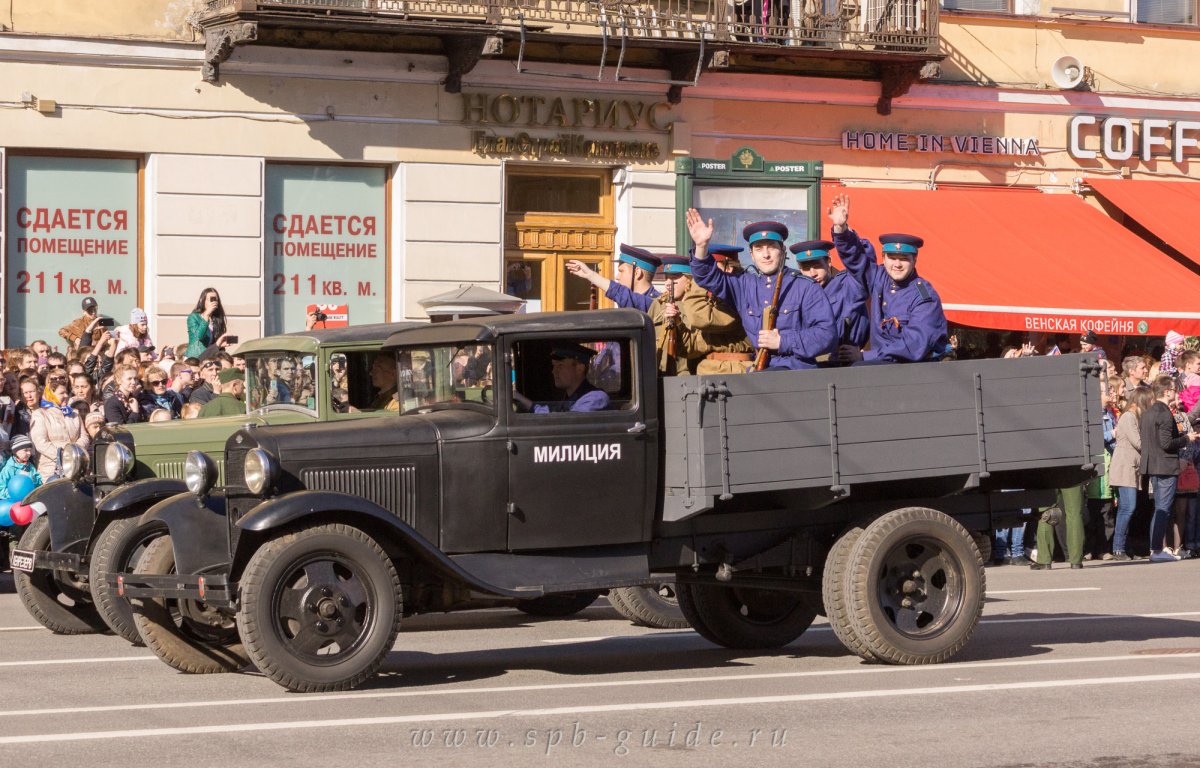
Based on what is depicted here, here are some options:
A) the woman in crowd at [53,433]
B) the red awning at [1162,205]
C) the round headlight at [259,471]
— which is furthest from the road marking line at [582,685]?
the red awning at [1162,205]

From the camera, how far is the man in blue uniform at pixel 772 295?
1040 cm

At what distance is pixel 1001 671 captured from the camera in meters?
9.70

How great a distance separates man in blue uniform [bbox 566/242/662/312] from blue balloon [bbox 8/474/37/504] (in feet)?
15.0

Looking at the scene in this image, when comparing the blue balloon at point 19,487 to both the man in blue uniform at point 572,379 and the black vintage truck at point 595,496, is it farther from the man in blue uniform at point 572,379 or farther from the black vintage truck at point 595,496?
the man in blue uniform at point 572,379

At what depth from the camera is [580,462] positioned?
9477 millimetres

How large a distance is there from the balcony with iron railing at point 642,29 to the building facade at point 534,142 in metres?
0.04

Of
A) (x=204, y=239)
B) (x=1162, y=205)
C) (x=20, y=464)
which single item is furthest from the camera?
(x=1162, y=205)

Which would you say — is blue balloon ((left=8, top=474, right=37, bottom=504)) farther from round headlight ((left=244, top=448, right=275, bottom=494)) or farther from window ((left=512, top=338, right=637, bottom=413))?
window ((left=512, top=338, right=637, bottom=413))

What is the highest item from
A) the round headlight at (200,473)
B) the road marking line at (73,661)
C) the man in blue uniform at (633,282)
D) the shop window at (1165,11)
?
the shop window at (1165,11)

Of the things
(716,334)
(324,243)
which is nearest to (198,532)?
(716,334)

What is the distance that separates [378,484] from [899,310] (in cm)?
331

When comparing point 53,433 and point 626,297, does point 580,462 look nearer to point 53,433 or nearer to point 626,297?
point 626,297

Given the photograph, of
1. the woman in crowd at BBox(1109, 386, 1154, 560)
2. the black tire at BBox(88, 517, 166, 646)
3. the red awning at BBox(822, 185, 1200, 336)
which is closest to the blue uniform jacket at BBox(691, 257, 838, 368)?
the black tire at BBox(88, 517, 166, 646)

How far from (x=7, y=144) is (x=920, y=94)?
11.2 m
